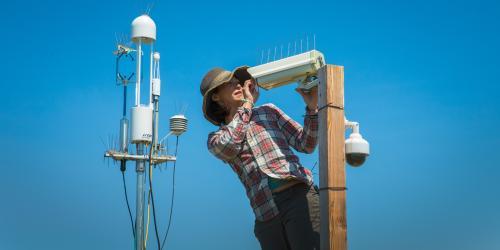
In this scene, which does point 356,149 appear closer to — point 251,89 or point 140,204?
point 251,89

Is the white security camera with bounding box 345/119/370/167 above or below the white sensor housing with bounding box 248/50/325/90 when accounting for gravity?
below

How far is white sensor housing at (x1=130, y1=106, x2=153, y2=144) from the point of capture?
9.09m

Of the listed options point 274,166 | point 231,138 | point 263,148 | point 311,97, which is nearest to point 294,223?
point 274,166

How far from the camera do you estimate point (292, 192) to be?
2.93m

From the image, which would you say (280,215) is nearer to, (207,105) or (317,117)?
(317,117)

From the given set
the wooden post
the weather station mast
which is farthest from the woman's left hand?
the weather station mast

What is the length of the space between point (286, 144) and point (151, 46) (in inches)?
282

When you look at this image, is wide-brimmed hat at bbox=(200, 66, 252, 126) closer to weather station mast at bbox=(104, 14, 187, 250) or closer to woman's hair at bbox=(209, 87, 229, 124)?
woman's hair at bbox=(209, 87, 229, 124)

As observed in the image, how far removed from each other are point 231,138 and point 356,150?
633 millimetres

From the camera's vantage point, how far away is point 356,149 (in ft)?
9.09

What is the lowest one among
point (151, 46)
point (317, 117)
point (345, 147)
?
point (345, 147)

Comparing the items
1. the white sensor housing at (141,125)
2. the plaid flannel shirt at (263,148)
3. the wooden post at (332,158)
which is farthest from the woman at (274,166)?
the white sensor housing at (141,125)

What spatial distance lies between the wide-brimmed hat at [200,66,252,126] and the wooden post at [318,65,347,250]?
0.56m

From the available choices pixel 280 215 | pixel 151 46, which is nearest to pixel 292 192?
pixel 280 215
